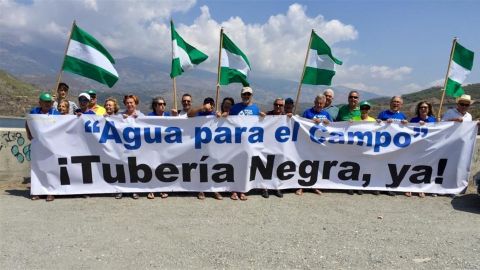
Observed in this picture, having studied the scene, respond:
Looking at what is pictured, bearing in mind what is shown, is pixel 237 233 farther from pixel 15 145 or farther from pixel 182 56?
pixel 15 145

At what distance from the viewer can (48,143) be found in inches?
275

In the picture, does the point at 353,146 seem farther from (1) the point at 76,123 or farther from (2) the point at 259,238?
(1) the point at 76,123

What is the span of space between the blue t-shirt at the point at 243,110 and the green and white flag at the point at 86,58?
2769 millimetres

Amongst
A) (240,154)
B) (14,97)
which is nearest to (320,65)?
(240,154)

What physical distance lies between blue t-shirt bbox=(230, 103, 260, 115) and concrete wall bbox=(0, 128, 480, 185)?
4.24 meters

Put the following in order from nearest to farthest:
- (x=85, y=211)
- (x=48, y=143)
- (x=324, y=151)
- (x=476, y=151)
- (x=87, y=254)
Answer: (x=87, y=254), (x=85, y=211), (x=48, y=143), (x=324, y=151), (x=476, y=151)

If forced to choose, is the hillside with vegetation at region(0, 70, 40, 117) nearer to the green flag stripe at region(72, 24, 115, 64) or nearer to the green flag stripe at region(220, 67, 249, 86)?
the green flag stripe at region(72, 24, 115, 64)

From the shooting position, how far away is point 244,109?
7.54 m

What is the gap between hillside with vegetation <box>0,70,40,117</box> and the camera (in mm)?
112688

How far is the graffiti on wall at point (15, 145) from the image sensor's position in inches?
301

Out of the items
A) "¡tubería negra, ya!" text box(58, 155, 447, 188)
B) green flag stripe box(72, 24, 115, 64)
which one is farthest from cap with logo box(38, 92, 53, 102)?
green flag stripe box(72, 24, 115, 64)

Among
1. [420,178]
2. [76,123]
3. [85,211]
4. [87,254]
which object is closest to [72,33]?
[76,123]

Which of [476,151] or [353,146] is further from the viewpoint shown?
[476,151]

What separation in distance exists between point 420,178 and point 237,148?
3.91m
